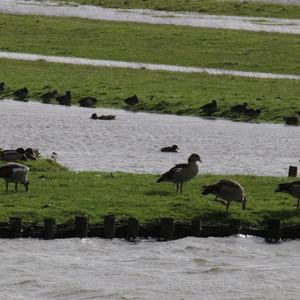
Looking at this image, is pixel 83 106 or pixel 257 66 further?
pixel 257 66

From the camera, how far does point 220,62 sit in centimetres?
5172

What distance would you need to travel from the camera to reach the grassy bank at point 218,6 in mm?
77000

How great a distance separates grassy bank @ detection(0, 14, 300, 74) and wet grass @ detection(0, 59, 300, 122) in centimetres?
463

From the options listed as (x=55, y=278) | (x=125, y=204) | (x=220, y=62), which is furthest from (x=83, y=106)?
(x=55, y=278)

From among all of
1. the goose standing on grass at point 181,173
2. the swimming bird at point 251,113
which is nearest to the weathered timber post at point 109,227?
the goose standing on grass at point 181,173

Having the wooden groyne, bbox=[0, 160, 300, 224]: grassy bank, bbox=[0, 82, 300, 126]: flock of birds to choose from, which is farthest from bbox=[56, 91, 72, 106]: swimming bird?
the wooden groyne

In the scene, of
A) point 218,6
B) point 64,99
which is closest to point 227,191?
point 64,99

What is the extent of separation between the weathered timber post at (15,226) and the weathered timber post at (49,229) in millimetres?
431

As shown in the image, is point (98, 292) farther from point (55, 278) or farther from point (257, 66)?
point (257, 66)

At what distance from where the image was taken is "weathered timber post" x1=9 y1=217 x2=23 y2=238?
20.4 meters

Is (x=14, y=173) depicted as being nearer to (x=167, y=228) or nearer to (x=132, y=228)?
(x=132, y=228)

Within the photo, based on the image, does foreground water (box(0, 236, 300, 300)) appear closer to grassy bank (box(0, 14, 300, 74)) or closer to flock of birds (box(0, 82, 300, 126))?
flock of birds (box(0, 82, 300, 126))

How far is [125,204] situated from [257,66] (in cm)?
2984

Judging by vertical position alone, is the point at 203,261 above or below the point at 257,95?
below
